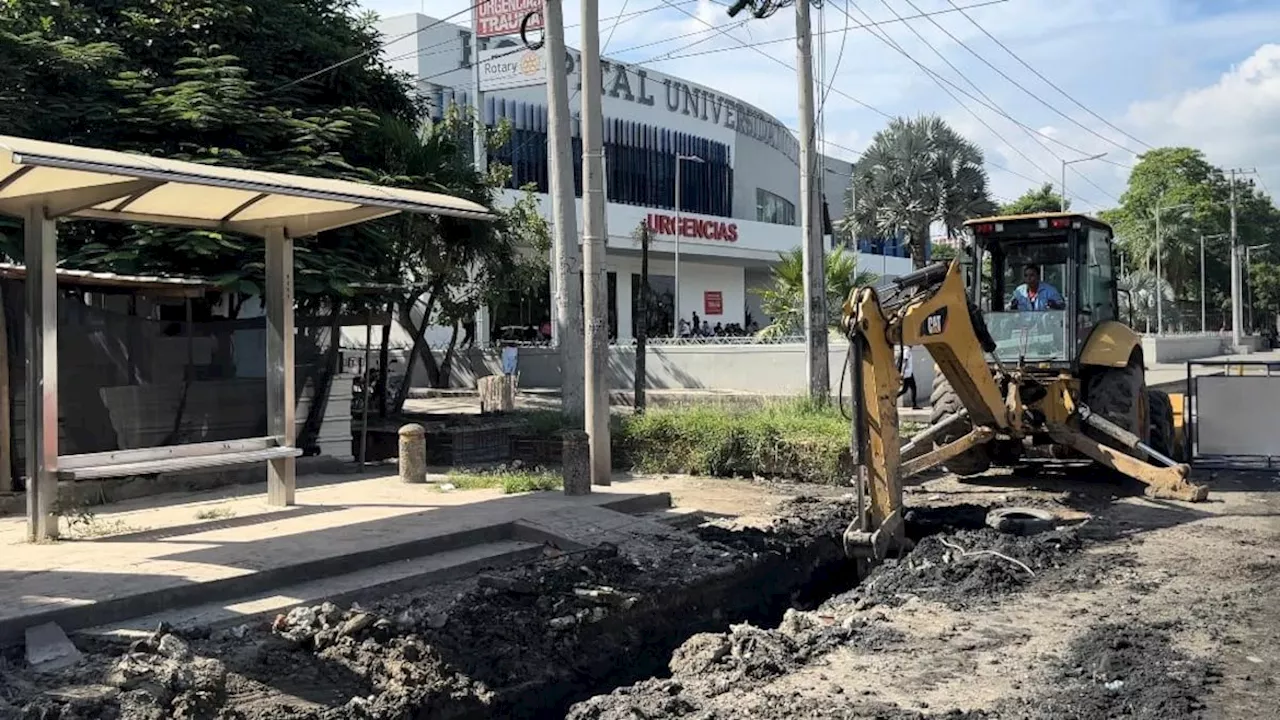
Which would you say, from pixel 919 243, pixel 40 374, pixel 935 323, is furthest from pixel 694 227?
pixel 40 374

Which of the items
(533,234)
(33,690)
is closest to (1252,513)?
(33,690)

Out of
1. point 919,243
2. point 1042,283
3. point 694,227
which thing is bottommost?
point 1042,283

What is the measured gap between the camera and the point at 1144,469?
1059cm

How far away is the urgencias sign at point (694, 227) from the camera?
43531 mm

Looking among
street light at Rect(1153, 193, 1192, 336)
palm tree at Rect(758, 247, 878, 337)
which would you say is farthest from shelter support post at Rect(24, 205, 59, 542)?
street light at Rect(1153, 193, 1192, 336)

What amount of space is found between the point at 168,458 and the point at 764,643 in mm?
5661

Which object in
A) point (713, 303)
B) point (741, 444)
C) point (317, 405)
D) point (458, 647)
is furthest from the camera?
point (713, 303)

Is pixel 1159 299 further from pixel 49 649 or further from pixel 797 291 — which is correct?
pixel 49 649

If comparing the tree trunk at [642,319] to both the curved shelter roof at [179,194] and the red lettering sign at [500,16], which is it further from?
the red lettering sign at [500,16]

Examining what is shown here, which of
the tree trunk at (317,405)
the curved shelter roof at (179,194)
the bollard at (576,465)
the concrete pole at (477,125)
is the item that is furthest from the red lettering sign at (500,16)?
the bollard at (576,465)

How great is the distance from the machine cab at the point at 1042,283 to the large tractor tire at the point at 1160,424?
47.4 inches

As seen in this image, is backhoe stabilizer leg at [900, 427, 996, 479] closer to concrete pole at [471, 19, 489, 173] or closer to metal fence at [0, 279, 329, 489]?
metal fence at [0, 279, 329, 489]

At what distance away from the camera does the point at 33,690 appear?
5.39 meters

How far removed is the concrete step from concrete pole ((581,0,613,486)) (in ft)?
9.59
